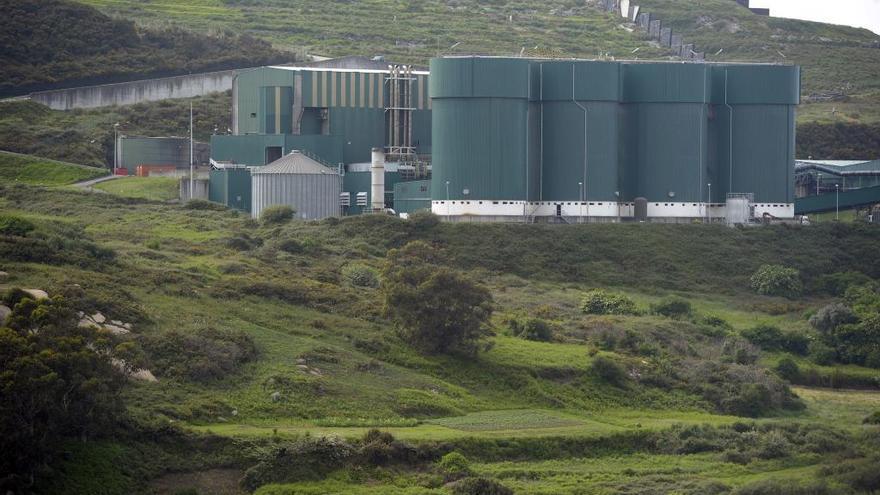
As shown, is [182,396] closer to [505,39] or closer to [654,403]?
[654,403]

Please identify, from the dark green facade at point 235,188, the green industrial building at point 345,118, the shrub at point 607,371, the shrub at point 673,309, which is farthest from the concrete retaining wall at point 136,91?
the shrub at point 607,371

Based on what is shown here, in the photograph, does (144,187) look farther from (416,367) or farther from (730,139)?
(416,367)

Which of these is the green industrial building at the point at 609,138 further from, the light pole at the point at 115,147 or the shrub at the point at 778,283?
the light pole at the point at 115,147

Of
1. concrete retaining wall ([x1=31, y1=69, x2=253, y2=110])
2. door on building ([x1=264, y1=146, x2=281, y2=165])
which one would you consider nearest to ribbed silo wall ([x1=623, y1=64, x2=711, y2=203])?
door on building ([x1=264, y1=146, x2=281, y2=165])

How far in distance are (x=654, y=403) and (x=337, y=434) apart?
16.5 meters

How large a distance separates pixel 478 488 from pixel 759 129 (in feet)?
173

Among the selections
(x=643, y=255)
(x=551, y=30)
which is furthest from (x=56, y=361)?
(x=551, y=30)

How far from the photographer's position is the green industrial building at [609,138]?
9419 cm

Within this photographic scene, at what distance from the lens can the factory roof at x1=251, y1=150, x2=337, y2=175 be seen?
310 ft

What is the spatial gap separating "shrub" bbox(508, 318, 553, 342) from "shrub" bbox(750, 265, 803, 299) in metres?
19.3

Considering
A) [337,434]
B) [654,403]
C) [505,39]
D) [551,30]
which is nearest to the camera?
[337,434]

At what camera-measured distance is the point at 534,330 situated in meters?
73.8

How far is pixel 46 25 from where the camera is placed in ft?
455

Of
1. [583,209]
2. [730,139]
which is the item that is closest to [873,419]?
[583,209]
